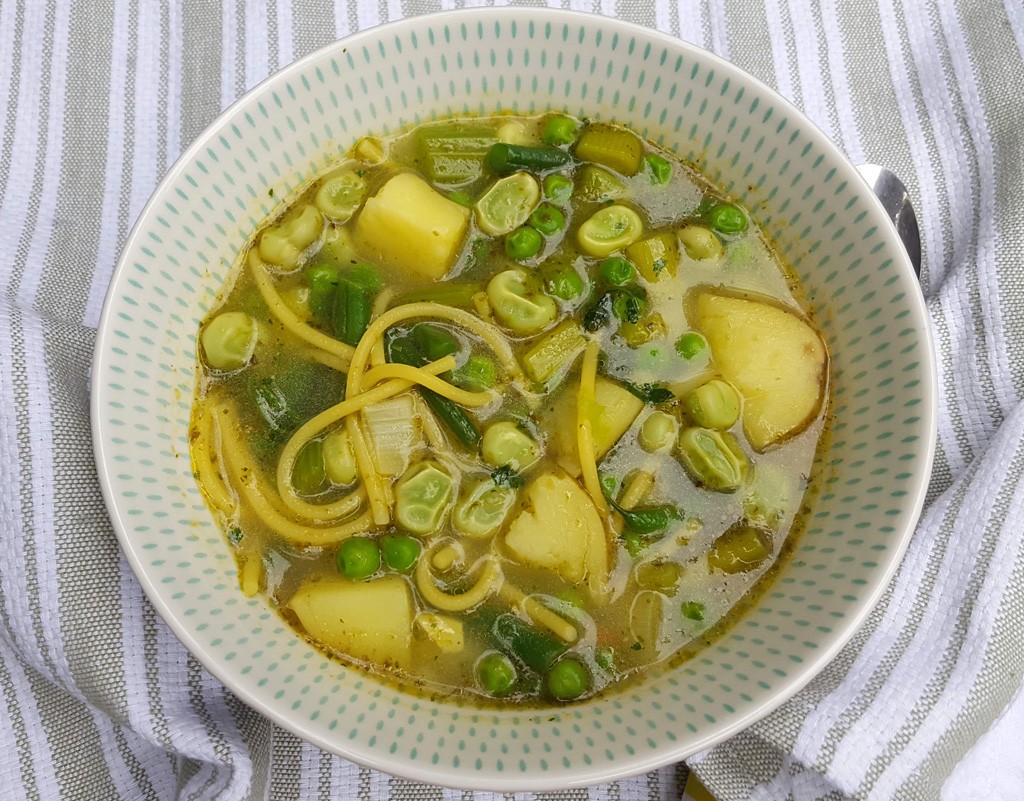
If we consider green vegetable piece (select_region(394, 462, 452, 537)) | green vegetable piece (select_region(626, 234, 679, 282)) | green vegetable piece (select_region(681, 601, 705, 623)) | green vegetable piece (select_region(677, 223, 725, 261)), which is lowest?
green vegetable piece (select_region(681, 601, 705, 623))

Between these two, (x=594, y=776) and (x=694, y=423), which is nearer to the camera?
(x=594, y=776)

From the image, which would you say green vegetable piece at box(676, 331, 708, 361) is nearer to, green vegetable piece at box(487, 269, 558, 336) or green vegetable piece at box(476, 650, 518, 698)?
green vegetable piece at box(487, 269, 558, 336)

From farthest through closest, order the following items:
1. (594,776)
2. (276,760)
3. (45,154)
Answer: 1. (45,154)
2. (276,760)
3. (594,776)

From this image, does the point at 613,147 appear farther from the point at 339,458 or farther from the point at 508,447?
the point at 339,458

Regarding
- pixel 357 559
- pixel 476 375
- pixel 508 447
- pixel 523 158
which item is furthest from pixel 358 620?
pixel 523 158

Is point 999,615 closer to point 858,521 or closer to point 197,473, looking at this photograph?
point 858,521

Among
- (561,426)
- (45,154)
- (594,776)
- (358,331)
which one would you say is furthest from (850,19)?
(45,154)

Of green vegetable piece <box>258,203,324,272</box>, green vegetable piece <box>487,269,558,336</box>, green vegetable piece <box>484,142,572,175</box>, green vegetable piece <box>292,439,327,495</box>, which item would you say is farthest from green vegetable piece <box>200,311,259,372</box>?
green vegetable piece <box>484,142,572,175</box>
